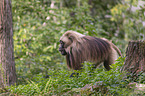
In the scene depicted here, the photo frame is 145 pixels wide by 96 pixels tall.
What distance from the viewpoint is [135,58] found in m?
3.80

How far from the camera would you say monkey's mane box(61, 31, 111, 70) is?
19.4 feet

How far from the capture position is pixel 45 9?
7.91 m

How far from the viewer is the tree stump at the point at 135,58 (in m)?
3.71

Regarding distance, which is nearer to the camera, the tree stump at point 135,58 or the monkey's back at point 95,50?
the tree stump at point 135,58

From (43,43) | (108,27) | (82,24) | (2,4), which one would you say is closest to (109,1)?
(108,27)

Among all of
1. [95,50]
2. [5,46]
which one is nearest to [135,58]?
[95,50]

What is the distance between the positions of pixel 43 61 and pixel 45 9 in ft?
6.82

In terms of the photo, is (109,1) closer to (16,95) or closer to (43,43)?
(43,43)

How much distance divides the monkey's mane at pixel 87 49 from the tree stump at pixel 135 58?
79.4 inches

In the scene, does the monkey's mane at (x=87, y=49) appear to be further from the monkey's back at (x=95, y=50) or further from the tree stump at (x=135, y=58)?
the tree stump at (x=135, y=58)

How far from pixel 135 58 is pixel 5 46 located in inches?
128

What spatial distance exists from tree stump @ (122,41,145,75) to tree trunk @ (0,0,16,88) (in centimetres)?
299

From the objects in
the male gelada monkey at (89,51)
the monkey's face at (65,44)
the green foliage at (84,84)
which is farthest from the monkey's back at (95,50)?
the green foliage at (84,84)

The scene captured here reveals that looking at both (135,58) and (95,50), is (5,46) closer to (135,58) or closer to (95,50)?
(95,50)
